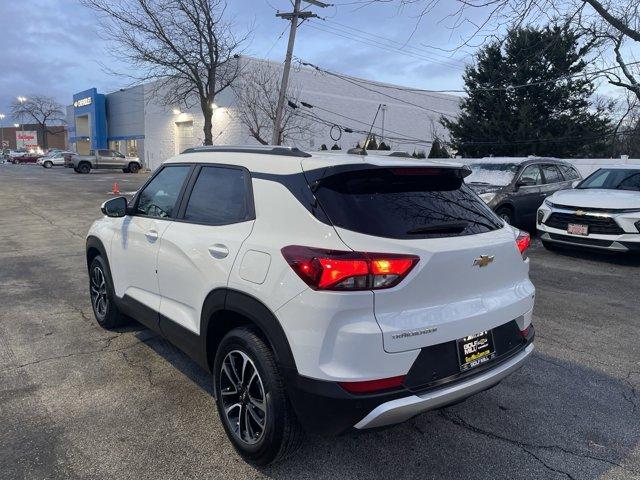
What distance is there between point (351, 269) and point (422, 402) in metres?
0.75

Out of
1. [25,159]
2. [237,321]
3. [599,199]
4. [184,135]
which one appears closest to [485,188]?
A: [599,199]

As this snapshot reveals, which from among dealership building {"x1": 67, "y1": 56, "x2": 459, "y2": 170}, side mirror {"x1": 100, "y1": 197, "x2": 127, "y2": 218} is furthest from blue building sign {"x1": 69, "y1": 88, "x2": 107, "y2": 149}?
side mirror {"x1": 100, "y1": 197, "x2": 127, "y2": 218}

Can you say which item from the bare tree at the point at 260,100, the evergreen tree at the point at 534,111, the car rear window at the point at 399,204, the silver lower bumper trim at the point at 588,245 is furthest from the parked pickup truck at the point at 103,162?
the car rear window at the point at 399,204

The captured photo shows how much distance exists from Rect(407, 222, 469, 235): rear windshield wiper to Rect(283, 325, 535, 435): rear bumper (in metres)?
0.77

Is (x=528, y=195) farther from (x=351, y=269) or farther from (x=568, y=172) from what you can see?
(x=351, y=269)

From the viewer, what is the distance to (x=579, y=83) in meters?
27.8

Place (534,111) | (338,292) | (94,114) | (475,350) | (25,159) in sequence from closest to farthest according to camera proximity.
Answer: (338,292) < (475,350) < (534,111) < (94,114) < (25,159)

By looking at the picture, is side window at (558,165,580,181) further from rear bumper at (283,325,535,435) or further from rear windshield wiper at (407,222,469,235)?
rear bumper at (283,325,535,435)

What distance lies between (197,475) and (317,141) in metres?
35.3

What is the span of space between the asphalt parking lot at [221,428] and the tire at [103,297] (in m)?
0.13

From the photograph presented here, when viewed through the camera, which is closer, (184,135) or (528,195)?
(528,195)

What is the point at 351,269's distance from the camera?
2.39 m

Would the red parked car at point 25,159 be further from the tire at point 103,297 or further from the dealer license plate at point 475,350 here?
the dealer license plate at point 475,350

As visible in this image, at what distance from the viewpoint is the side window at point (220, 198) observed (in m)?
3.07
